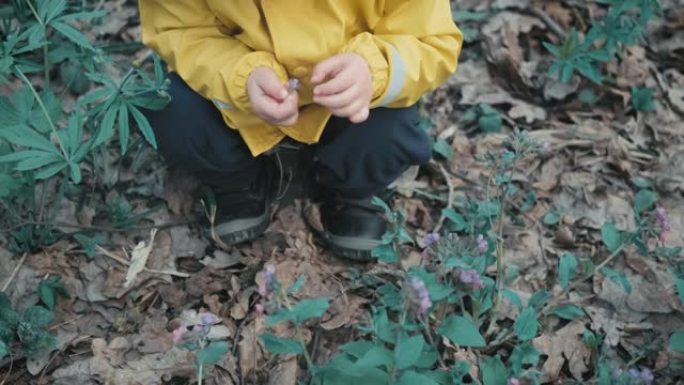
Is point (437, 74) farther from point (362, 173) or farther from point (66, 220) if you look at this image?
point (66, 220)

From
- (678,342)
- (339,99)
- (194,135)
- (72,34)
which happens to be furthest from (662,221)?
(72,34)

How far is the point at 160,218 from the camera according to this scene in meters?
2.29

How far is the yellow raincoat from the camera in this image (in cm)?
184

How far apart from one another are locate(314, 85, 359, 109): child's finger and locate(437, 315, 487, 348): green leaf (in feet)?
1.69

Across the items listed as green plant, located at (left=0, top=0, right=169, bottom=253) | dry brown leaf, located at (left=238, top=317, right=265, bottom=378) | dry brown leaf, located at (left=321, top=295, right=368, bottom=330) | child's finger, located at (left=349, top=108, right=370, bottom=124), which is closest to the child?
child's finger, located at (left=349, top=108, right=370, bottom=124)

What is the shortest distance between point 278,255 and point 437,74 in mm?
673

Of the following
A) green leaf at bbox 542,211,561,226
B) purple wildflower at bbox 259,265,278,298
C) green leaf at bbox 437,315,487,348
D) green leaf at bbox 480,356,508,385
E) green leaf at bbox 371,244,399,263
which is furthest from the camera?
green leaf at bbox 542,211,561,226

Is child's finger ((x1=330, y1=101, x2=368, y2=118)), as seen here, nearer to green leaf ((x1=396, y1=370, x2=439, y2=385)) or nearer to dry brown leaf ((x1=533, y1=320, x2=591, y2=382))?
green leaf ((x1=396, y1=370, x2=439, y2=385))

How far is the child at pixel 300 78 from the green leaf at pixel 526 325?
0.54 meters

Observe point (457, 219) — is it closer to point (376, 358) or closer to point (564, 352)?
point (564, 352)

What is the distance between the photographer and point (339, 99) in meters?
1.66

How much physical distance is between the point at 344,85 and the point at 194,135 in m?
0.52

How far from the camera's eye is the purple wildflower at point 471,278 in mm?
1637

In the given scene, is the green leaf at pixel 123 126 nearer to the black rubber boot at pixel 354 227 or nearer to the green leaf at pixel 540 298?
the black rubber boot at pixel 354 227
